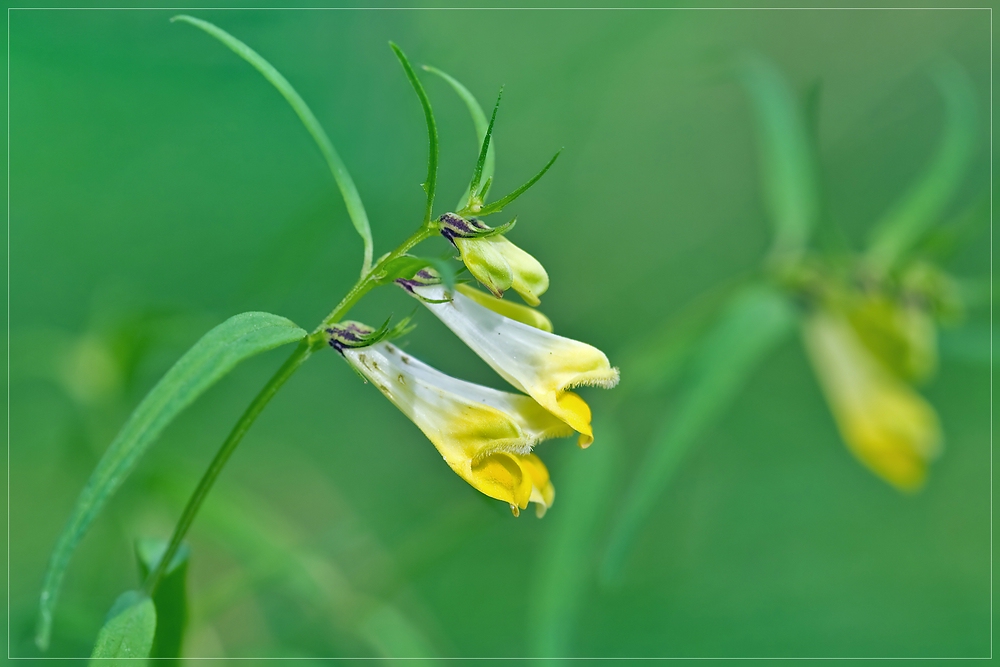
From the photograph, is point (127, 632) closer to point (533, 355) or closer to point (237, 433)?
point (237, 433)

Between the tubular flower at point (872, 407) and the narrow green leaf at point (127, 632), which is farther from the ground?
the tubular flower at point (872, 407)

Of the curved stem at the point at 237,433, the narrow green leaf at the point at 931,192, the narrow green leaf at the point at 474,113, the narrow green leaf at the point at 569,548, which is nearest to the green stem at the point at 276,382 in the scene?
the curved stem at the point at 237,433

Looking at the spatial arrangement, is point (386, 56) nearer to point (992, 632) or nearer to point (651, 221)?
point (651, 221)

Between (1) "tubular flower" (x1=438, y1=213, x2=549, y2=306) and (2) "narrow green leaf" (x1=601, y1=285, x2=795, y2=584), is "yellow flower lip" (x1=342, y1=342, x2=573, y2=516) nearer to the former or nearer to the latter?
(1) "tubular flower" (x1=438, y1=213, x2=549, y2=306)

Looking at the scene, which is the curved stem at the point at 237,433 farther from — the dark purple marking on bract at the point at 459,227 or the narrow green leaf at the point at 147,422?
the dark purple marking on bract at the point at 459,227

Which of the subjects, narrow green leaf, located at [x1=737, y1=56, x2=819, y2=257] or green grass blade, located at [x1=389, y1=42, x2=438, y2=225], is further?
narrow green leaf, located at [x1=737, y1=56, x2=819, y2=257]

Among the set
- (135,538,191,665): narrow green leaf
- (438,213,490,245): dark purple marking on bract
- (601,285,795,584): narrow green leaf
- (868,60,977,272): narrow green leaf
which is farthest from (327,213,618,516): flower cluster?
(868,60,977,272): narrow green leaf

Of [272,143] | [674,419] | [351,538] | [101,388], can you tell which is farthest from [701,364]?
[272,143]
